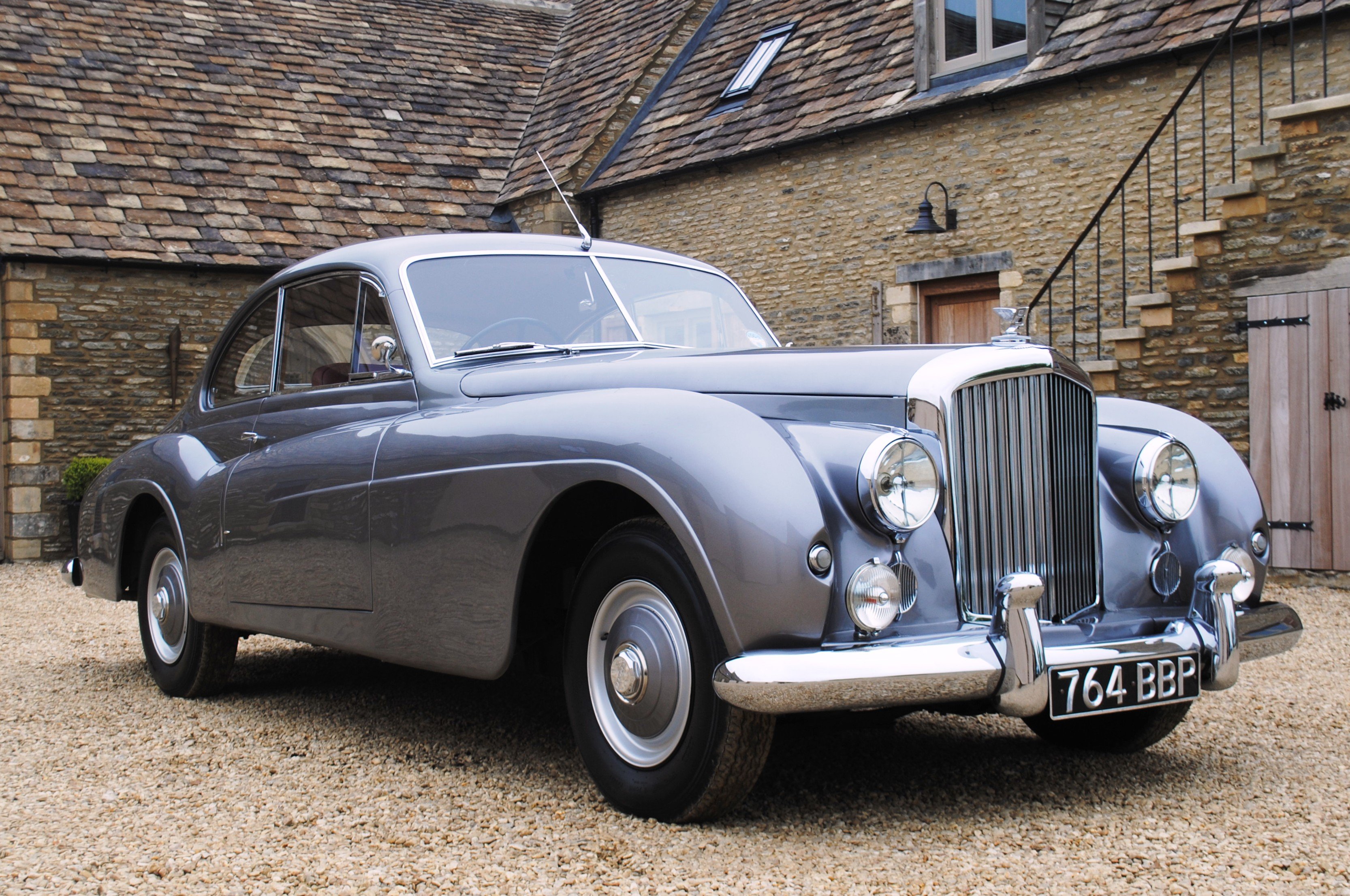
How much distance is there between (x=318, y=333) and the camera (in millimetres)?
4820

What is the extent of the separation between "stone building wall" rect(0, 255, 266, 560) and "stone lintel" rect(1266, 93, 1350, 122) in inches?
423

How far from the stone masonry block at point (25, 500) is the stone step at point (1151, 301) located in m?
11.1

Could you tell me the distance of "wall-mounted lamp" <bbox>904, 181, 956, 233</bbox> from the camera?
11.4 m

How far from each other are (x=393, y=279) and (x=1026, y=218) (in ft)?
25.9

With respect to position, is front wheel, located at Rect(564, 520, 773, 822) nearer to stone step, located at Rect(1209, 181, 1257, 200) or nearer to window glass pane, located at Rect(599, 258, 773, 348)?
window glass pane, located at Rect(599, 258, 773, 348)

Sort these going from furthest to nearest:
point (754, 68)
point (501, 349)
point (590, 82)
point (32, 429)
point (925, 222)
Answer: point (590, 82) → point (754, 68) → point (32, 429) → point (925, 222) → point (501, 349)

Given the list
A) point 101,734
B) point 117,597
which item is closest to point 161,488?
point 117,597

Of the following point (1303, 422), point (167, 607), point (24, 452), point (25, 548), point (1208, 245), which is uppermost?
point (1208, 245)

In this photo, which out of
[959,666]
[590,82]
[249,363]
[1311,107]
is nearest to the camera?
[959,666]

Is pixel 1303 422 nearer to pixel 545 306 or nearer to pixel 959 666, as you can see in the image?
pixel 545 306

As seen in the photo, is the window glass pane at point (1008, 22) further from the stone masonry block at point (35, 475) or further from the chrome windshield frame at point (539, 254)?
the stone masonry block at point (35, 475)

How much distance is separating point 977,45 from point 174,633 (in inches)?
361

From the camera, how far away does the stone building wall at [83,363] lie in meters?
13.5

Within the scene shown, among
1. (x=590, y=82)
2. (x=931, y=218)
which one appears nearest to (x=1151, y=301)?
(x=931, y=218)
